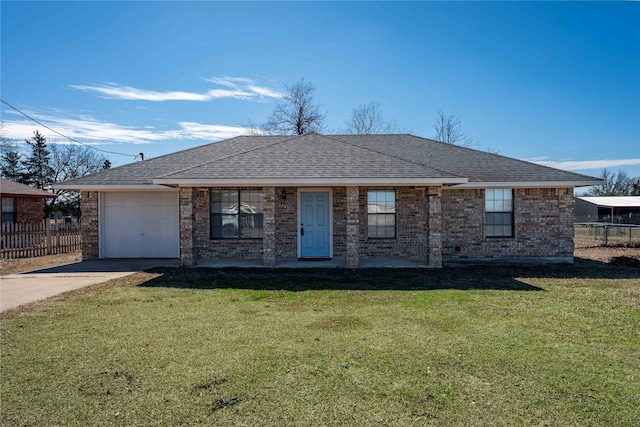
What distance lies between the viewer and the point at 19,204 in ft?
72.6

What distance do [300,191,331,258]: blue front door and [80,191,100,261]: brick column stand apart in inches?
286

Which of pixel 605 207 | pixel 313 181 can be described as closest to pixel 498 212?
pixel 313 181

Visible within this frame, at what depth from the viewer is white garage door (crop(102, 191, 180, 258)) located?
14664 mm

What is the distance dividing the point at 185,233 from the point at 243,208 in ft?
7.41

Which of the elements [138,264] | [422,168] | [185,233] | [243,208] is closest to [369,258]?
[422,168]

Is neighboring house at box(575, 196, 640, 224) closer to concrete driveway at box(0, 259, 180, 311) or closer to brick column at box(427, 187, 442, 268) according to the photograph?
brick column at box(427, 187, 442, 268)

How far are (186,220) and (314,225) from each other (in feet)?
13.0

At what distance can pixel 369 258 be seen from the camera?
44.3 ft

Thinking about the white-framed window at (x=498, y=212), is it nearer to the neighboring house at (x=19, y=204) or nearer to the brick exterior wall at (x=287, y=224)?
the brick exterior wall at (x=287, y=224)

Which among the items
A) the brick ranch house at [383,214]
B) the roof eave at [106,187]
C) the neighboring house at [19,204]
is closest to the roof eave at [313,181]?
the brick ranch house at [383,214]

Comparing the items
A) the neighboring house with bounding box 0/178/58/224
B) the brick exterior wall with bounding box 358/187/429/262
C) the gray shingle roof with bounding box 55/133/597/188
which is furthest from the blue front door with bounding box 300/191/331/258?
the neighboring house with bounding box 0/178/58/224

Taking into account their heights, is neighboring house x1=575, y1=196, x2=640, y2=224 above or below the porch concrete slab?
above

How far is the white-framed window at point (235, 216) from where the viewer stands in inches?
539

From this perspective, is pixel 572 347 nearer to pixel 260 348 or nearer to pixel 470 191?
pixel 260 348
